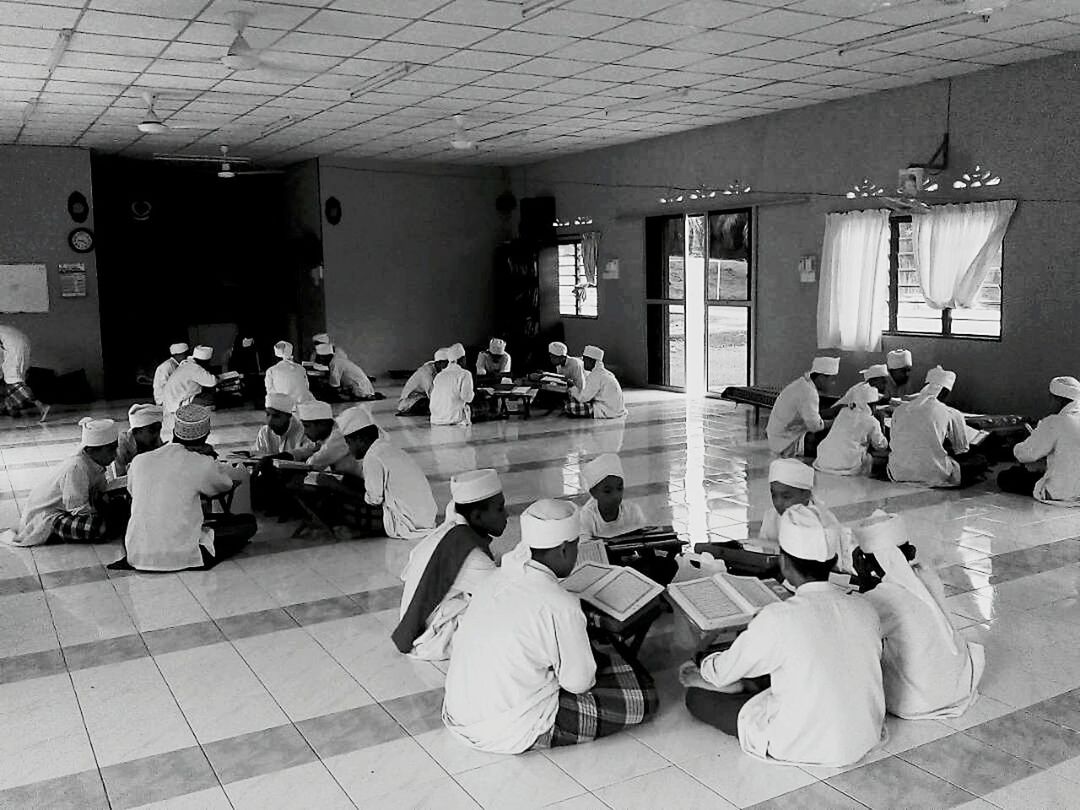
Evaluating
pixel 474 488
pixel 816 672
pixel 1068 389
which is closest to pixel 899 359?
pixel 1068 389

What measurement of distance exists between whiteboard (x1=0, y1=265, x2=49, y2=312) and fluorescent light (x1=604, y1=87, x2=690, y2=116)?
7.97 metres

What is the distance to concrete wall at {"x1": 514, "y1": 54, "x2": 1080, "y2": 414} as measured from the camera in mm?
8406

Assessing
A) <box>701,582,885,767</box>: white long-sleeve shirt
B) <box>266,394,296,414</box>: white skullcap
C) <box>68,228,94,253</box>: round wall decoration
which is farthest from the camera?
<box>68,228,94,253</box>: round wall decoration

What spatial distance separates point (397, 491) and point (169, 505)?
1.33 meters

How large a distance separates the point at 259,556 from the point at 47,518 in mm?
1443

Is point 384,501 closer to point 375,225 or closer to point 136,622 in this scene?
point 136,622

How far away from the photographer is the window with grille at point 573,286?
1502cm

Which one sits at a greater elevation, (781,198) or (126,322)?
(781,198)

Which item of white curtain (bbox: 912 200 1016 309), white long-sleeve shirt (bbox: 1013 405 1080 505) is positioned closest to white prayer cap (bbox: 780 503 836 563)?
white long-sleeve shirt (bbox: 1013 405 1080 505)

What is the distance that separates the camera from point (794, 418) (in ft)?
27.8

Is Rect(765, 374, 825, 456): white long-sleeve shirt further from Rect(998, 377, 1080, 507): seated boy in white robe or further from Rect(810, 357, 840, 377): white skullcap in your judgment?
Rect(998, 377, 1080, 507): seated boy in white robe

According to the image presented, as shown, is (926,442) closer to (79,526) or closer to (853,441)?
(853,441)

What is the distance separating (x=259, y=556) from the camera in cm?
590

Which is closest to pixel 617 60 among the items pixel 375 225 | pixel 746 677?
pixel 746 677
